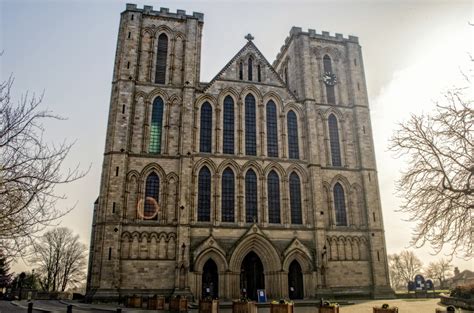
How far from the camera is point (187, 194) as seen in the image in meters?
27.5

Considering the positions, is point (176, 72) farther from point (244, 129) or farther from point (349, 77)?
point (349, 77)

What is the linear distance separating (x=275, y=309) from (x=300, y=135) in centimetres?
1960

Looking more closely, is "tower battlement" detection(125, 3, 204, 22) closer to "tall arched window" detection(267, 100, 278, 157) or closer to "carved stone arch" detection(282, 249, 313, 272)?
"tall arched window" detection(267, 100, 278, 157)

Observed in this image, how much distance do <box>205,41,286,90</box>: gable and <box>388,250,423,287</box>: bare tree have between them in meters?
64.5

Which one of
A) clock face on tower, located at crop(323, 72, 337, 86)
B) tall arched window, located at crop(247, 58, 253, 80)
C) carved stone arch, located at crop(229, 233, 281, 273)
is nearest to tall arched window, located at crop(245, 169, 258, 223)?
carved stone arch, located at crop(229, 233, 281, 273)

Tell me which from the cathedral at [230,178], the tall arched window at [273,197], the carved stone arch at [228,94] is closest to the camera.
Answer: the cathedral at [230,178]

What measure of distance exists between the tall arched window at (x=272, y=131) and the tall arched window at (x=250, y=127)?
1.24 meters

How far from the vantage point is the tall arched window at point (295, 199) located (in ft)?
97.2

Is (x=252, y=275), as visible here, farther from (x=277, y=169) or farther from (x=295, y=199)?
(x=277, y=169)

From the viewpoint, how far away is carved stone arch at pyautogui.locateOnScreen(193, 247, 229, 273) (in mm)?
26312

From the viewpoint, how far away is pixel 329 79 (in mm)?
35281

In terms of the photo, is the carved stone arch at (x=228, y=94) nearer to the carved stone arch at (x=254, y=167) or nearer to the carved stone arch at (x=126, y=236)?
the carved stone arch at (x=254, y=167)

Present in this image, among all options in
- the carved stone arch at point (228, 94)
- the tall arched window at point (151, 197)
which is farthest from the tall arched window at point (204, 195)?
the carved stone arch at point (228, 94)

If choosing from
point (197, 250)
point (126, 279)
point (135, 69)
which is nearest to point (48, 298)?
point (126, 279)
